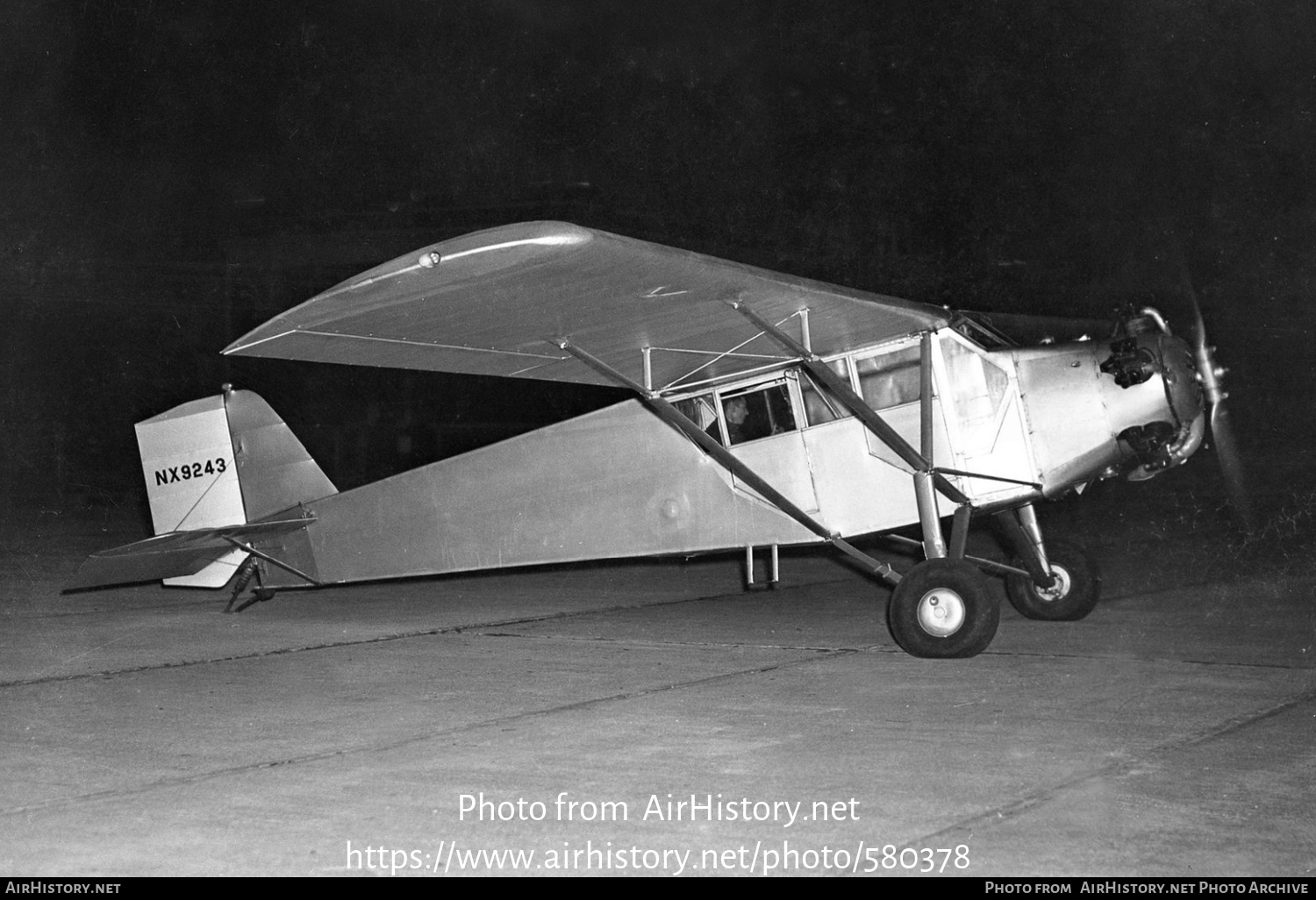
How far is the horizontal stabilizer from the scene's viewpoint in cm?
880

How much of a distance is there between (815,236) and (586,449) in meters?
12.9

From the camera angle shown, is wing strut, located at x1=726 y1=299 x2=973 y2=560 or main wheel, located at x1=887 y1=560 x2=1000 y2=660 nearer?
main wheel, located at x1=887 y1=560 x2=1000 y2=660

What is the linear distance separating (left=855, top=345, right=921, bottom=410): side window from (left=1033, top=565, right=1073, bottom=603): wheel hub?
184 centimetres

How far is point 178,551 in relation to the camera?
30.6ft

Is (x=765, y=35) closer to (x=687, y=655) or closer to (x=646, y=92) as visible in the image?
(x=646, y=92)

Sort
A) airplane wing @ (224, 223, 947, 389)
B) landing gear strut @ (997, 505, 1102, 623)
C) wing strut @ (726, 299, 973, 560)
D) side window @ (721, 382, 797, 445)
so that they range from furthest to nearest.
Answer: landing gear strut @ (997, 505, 1102, 623)
side window @ (721, 382, 797, 445)
wing strut @ (726, 299, 973, 560)
airplane wing @ (224, 223, 947, 389)

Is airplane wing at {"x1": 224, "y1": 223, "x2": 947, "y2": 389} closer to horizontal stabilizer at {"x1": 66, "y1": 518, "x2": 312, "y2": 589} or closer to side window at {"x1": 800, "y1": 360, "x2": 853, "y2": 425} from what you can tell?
side window at {"x1": 800, "y1": 360, "x2": 853, "y2": 425}

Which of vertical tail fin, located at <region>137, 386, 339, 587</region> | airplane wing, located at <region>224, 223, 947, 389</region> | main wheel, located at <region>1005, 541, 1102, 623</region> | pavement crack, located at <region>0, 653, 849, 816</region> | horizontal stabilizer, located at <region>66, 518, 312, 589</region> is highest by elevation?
airplane wing, located at <region>224, 223, 947, 389</region>

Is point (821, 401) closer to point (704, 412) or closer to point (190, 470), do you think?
point (704, 412)

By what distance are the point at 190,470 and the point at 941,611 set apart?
20.1 feet

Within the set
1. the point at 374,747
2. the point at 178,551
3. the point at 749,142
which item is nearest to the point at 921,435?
the point at 374,747

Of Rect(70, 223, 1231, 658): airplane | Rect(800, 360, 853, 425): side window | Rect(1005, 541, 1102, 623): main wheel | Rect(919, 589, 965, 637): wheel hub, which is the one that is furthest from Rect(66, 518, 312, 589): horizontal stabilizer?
Rect(1005, 541, 1102, 623): main wheel

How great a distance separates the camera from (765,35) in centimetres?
1755

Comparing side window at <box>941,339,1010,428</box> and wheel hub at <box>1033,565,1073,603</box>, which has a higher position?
side window at <box>941,339,1010,428</box>
